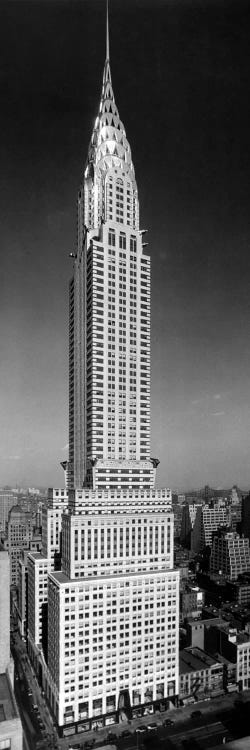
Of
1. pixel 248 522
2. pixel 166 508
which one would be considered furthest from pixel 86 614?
pixel 248 522

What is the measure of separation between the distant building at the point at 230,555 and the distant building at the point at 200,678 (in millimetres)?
27476

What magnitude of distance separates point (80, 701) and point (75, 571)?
5.95m

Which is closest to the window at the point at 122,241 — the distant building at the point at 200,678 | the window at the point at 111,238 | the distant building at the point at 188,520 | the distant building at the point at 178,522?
the window at the point at 111,238

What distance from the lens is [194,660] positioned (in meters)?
29.1

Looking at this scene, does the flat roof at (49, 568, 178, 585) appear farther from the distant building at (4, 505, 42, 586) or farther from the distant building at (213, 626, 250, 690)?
the distant building at (4, 505, 42, 586)

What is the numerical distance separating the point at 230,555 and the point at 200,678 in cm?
2959

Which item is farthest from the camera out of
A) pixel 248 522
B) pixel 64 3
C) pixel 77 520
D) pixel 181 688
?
pixel 248 522

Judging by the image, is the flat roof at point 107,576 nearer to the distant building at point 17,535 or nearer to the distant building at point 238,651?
the distant building at point 238,651

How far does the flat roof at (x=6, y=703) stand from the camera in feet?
45.2

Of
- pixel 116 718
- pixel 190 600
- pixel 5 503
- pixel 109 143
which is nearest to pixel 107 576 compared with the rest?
pixel 116 718

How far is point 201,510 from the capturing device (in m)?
69.6

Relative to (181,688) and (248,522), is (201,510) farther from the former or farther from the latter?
(181,688)

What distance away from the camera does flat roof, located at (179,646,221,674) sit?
90.6 feet

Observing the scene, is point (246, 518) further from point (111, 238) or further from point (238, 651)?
point (111, 238)
